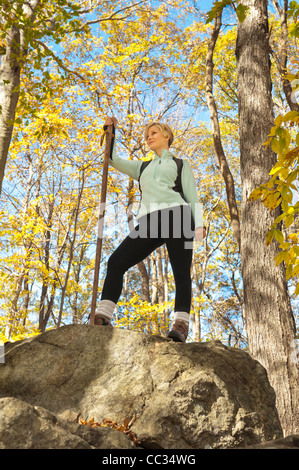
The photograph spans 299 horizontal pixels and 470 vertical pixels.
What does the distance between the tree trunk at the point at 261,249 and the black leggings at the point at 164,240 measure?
1120 mm

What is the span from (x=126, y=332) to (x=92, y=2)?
381 inches

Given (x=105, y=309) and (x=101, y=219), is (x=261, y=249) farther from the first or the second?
(x=105, y=309)

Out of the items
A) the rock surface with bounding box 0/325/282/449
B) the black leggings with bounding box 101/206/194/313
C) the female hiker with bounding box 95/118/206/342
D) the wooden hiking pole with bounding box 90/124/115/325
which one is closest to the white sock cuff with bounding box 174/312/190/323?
the female hiker with bounding box 95/118/206/342

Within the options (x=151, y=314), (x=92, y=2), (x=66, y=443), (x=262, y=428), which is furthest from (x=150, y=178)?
(x=92, y=2)

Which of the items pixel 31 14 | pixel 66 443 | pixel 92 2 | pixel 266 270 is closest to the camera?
pixel 66 443

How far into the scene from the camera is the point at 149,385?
284 cm

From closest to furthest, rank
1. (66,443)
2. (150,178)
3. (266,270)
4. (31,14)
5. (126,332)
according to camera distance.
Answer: (66,443) < (126,332) < (150,178) < (266,270) < (31,14)

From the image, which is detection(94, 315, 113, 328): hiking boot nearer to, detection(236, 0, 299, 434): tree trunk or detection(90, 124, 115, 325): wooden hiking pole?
Result: detection(90, 124, 115, 325): wooden hiking pole

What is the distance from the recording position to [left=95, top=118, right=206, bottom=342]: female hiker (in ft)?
11.5

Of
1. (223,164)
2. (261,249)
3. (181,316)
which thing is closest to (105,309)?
(181,316)

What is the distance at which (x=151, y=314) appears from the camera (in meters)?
11.1

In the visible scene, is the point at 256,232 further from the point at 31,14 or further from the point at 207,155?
the point at 207,155

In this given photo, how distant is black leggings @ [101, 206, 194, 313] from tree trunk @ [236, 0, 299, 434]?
3.67 feet

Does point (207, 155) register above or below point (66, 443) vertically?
above
